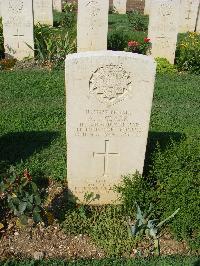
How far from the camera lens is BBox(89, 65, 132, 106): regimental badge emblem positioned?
4.08 m

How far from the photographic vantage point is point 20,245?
13.7 feet

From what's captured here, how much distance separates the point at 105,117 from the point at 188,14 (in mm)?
13523

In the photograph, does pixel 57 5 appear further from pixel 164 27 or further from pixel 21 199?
pixel 21 199

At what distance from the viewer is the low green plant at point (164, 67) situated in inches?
401

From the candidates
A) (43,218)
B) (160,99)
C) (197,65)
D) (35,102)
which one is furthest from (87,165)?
(197,65)

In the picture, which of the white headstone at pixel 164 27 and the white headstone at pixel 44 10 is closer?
the white headstone at pixel 164 27

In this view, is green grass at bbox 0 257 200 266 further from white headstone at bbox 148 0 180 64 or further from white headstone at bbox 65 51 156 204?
white headstone at bbox 148 0 180 64

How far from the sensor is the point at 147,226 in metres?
4.34

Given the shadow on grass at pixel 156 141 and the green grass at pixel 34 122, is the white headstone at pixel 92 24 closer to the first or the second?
the green grass at pixel 34 122

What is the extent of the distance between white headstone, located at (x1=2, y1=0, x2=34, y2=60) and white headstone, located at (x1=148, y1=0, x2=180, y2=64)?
133 inches

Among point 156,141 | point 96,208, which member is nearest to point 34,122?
point 156,141

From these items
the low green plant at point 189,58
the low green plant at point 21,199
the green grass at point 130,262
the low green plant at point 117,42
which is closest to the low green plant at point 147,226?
the green grass at point 130,262

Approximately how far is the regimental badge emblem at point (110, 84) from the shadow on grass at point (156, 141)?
997 mm

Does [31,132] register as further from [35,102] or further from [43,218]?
[43,218]
